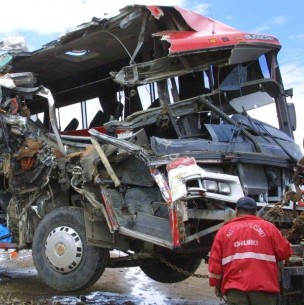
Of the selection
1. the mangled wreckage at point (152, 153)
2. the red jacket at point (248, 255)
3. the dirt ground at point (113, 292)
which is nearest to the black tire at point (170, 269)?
the mangled wreckage at point (152, 153)

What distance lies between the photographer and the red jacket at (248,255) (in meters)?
3.46

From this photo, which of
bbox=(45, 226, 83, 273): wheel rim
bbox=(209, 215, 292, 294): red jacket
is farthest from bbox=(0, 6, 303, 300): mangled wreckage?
bbox=(209, 215, 292, 294): red jacket

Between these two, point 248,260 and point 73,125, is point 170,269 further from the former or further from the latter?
point 248,260

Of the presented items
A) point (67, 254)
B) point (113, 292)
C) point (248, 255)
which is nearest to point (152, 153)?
point (67, 254)

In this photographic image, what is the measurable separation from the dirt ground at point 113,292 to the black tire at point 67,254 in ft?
1.60

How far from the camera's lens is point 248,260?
3.47m

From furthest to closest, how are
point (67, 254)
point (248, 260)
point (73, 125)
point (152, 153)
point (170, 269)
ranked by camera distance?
point (73, 125) → point (170, 269) → point (67, 254) → point (152, 153) → point (248, 260)

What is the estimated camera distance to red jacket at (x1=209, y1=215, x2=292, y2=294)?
3.46 m

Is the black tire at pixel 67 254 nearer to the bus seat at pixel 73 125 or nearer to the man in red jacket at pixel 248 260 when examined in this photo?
the bus seat at pixel 73 125

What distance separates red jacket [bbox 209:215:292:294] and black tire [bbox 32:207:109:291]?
2294mm

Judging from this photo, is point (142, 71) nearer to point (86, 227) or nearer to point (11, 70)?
point (86, 227)

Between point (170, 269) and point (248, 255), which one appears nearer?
point (248, 255)

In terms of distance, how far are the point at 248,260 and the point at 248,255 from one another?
0.03 m

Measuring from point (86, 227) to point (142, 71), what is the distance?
1.92 m
